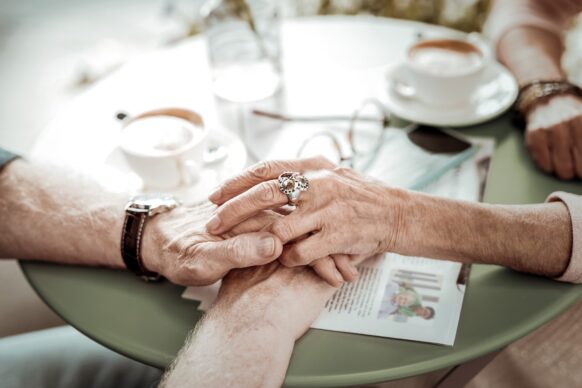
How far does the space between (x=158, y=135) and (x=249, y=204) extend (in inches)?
13.7

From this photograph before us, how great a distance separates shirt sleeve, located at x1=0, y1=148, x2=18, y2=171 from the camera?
4.07ft

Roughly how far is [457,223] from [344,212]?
21 centimetres

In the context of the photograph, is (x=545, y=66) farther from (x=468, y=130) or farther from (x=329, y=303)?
(x=329, y=303)

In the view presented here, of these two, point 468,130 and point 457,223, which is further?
point 468,130

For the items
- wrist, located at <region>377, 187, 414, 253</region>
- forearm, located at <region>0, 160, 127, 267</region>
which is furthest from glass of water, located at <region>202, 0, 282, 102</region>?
wrist, located at <region>377, 187, 414, 253</region>

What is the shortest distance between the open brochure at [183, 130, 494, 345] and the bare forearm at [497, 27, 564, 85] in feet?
2.05

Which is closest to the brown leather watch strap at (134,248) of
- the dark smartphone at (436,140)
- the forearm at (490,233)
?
the forearm at (490,233)

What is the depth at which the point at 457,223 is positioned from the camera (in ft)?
3.43

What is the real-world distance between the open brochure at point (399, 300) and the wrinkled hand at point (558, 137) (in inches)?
14.0

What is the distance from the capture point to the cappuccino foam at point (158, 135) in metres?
1.21

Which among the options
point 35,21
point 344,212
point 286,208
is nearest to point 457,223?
point 344,212

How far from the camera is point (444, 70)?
4.62ft

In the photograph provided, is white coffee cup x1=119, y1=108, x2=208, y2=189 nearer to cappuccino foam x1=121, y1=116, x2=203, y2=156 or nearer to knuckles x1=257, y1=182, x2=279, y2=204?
cappuccino foam x1=121, y1=116, x2=203, y2=156

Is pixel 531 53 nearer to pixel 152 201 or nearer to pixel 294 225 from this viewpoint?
pixel 294 225
